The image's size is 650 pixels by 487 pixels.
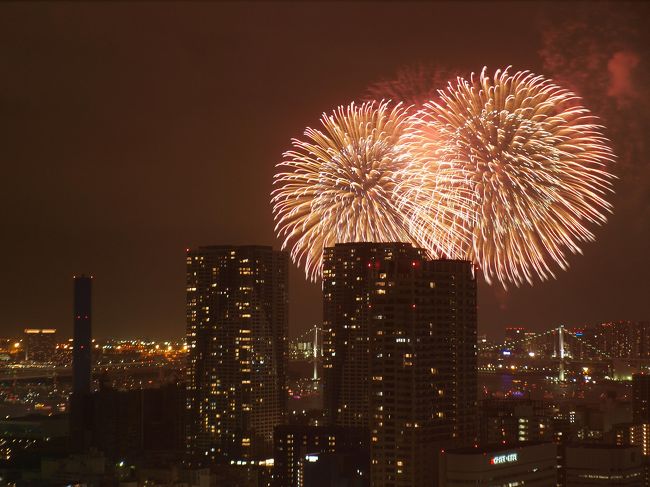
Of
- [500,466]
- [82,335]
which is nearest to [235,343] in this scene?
[82,335]

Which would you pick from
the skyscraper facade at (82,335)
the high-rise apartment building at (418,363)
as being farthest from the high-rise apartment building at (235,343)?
the high-rise apartment building at (418,363)

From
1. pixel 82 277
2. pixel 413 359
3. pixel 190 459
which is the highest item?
pixel 82 277

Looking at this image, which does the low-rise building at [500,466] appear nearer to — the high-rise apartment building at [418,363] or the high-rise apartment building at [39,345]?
the high-rise apartment building at [418,363]

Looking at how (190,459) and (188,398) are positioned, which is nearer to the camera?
(190,459)

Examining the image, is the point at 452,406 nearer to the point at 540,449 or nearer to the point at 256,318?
the point at 540,449

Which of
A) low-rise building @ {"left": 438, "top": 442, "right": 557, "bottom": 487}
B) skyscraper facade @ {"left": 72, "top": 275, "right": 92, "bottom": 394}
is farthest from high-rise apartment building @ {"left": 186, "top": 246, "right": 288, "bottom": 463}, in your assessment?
low-rise building @ {"left": 438, "top": 442, "right": 557, "bottom": 487}

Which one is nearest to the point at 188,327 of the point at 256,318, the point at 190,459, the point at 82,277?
the point at 256,318

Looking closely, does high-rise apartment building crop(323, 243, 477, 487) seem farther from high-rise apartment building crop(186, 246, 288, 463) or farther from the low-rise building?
high-rise apartment building crop(186, 246, 288, 463)
